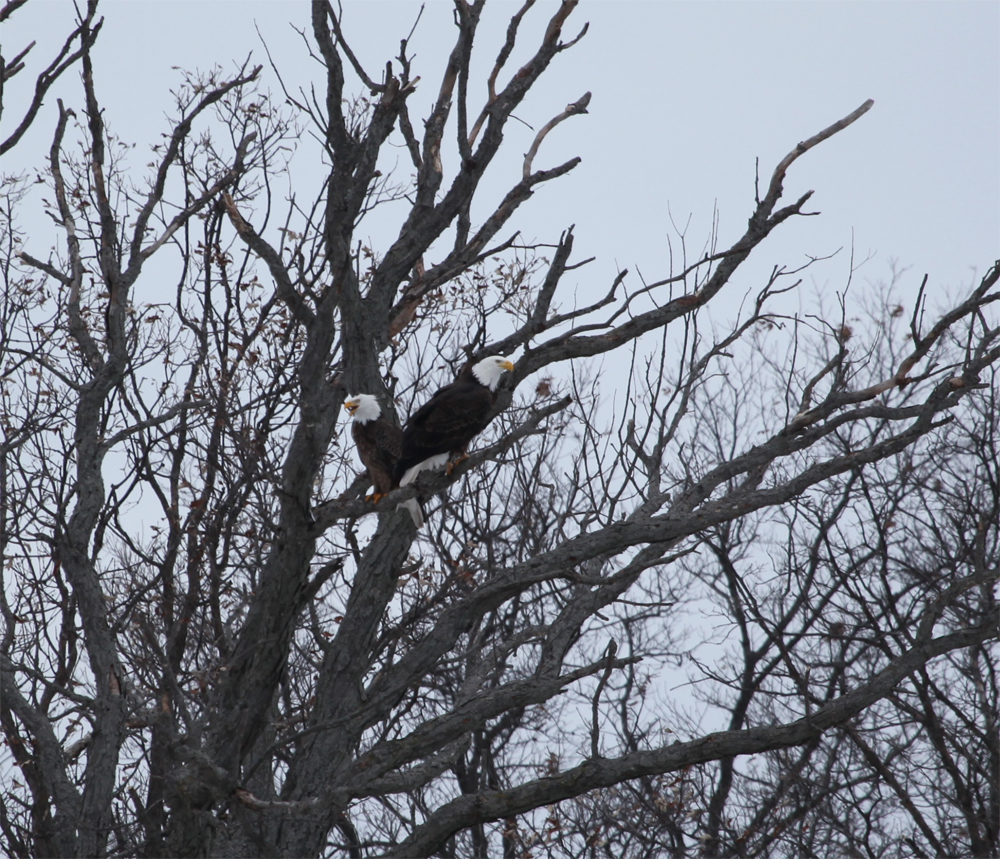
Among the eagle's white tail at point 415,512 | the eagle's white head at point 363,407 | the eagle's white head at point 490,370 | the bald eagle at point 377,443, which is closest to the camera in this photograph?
the eagle's white tail at point 415,512

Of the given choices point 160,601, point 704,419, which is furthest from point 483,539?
point 704,419

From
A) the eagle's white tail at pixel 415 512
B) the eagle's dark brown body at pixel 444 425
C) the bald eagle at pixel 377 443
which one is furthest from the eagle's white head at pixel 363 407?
the eagle's white tail at pixel 415 512

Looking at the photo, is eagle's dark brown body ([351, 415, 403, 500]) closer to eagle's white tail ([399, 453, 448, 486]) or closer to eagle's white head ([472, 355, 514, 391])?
eagle's white tail ([399, 453, 448, 486])

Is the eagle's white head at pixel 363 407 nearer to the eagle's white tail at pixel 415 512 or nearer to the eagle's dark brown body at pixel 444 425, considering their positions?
the eagle's dark brown body at pixel 444 425

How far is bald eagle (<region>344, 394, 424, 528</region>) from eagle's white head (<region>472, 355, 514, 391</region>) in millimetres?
685

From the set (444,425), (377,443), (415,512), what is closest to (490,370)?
(444,425)

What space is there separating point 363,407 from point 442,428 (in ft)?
1.62

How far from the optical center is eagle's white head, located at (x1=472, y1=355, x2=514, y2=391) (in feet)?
20.7

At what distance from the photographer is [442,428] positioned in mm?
5902

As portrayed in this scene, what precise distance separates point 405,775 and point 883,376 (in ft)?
28.1

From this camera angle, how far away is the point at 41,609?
6715 mm

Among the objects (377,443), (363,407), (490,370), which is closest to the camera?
(363,407)

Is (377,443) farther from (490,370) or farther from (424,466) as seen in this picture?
(490,370)

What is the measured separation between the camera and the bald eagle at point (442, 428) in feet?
19.2
